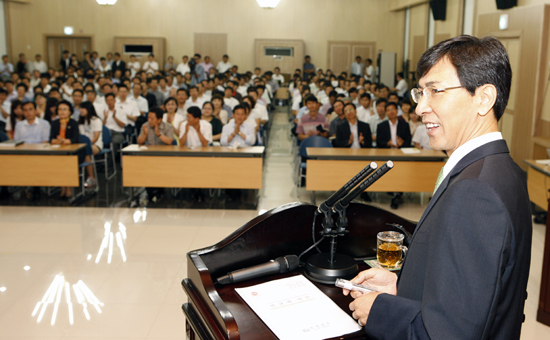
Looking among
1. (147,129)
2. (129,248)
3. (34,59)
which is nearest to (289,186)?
(147,129)

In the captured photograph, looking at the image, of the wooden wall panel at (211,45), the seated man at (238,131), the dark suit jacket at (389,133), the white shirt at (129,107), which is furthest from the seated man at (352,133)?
the wooden wall panel at (211,45)

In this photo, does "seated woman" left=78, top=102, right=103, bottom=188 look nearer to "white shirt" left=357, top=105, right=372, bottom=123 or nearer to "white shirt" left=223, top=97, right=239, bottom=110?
"white shirt" left=223, top=97, right=239, bottom=110

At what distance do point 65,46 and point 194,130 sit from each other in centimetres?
1329

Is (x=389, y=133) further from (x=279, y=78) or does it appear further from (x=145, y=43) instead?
(x=145, y=43)

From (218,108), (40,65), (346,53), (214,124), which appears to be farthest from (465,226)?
(346,53)

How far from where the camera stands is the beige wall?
17.0m

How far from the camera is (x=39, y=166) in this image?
562 cm

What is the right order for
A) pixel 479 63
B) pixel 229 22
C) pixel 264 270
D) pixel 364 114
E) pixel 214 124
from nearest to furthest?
pixel 479 63 < pixel 264 270 < pixel 214 124 < pixel 364 114 < pixel 229 22

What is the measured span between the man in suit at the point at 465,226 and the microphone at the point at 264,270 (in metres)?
0.36

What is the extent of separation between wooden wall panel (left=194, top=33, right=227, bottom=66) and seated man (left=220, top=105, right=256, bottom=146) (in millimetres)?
11745

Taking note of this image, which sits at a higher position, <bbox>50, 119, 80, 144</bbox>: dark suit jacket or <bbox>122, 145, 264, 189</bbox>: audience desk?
<bbox>50, 119, 80, 144</bbox>: dark suit jacket

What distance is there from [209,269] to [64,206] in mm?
4762

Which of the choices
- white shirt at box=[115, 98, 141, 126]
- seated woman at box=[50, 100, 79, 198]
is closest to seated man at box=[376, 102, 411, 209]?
seated woman at box=[50, 100, 79, 198]

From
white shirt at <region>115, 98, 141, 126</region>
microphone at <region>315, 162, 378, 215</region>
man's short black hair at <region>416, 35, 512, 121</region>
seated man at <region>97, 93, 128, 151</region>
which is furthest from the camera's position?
Answer: white shirt at <region>115, 98, 141, 126</region>
